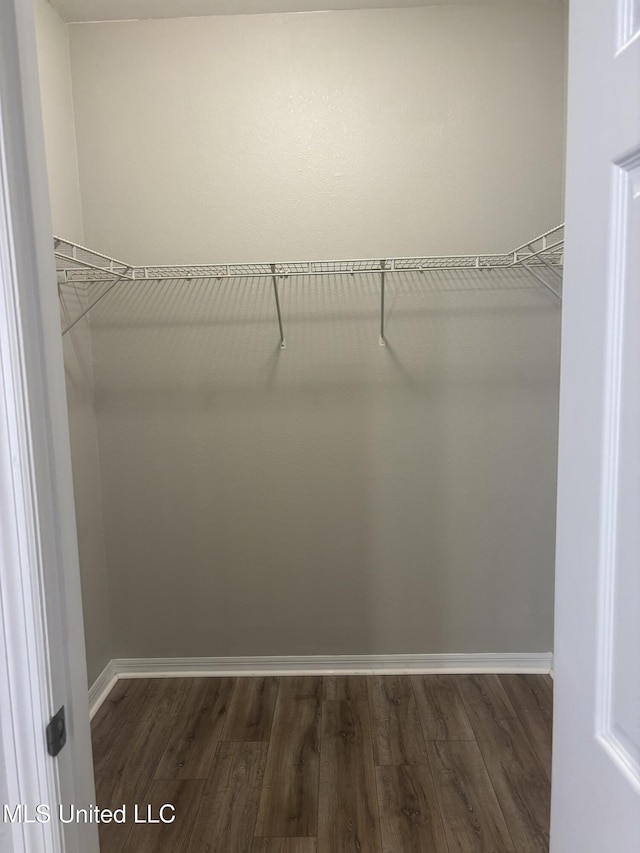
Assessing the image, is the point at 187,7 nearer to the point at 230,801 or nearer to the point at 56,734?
the point at 56,734

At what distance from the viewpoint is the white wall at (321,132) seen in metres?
2.43

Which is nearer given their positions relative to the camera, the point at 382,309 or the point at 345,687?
the point at 382,309

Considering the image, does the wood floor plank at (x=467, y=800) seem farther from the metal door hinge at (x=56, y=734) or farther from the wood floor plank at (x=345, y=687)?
the metal door hinge at (x=56, y=734)

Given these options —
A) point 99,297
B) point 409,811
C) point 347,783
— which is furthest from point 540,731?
point 99,297

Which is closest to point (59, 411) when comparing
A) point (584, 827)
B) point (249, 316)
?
point (584, 827)

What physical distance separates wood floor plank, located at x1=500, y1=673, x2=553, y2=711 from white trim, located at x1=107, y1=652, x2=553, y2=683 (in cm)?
5

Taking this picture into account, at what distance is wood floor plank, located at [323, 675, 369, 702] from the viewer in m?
2.54

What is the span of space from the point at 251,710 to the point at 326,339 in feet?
5.12

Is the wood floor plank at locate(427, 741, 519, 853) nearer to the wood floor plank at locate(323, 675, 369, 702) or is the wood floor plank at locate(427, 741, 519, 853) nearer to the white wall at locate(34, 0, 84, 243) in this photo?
the wood floor plank at locate(323, 675, 369, 702)

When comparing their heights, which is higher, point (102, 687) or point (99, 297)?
point (99, 297)

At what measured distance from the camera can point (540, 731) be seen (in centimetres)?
228

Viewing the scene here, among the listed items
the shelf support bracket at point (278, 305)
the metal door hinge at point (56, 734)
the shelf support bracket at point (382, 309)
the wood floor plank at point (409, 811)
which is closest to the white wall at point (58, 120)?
the shelf support bracket at point (278, 305)

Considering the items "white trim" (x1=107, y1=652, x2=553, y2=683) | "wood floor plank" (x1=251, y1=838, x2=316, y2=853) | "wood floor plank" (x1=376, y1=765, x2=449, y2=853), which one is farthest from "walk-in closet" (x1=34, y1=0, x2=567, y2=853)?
"wood floor plank" (x1=251, y1=838, x2=316, y2=853)

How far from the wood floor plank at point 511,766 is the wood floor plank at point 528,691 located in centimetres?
5
